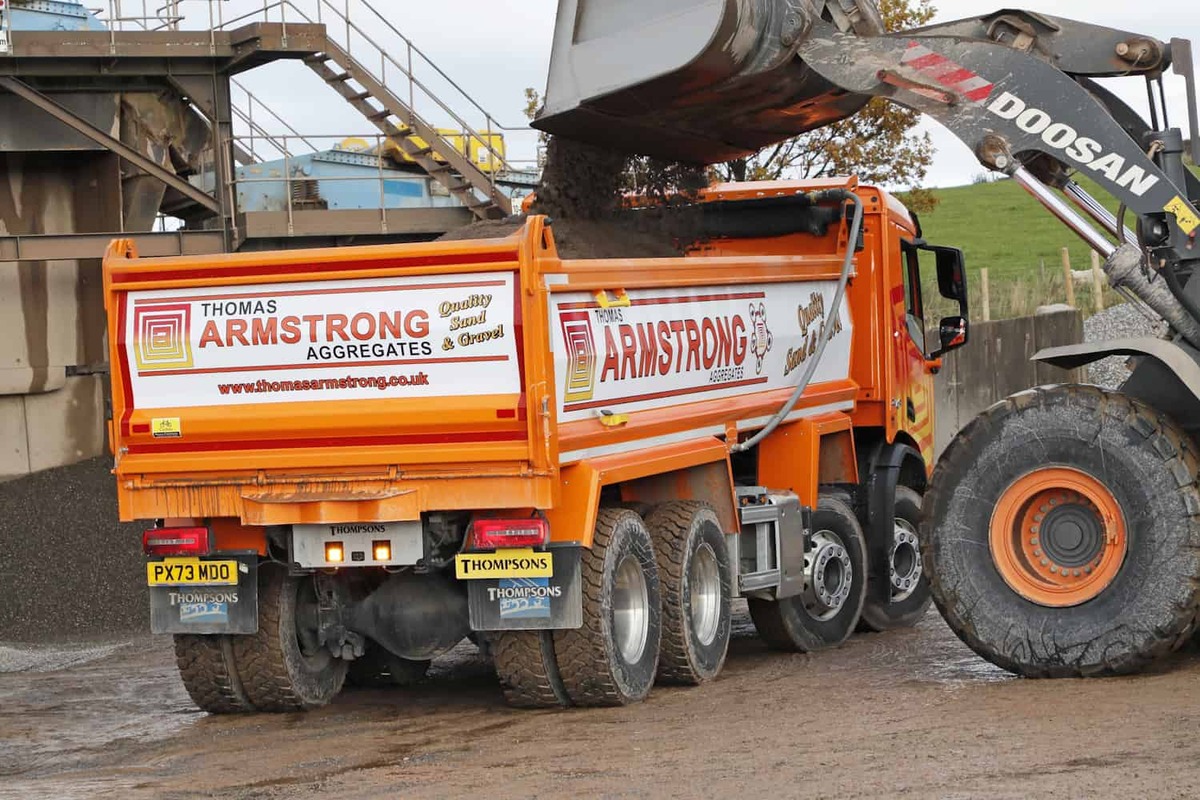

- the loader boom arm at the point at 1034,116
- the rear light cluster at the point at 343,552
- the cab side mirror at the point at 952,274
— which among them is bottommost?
the rear light cluster at the point at 343,552

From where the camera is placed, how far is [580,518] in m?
8.48

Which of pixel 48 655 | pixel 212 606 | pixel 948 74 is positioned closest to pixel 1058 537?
pixel 948 74

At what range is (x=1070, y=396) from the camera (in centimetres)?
878

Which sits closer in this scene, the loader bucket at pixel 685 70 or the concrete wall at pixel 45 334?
the loader bucket at pixel 685 70

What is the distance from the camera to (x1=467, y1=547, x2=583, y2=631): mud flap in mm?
8438

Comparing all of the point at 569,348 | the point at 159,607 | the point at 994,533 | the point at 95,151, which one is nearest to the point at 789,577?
the point at 994,533

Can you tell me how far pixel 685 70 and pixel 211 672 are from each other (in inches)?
170

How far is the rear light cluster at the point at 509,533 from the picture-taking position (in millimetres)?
8336

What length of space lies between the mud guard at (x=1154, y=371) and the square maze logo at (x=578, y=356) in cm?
225

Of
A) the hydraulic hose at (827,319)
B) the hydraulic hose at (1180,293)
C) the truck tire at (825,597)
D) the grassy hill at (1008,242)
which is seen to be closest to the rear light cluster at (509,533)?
the hydraulic hose at (827,319)

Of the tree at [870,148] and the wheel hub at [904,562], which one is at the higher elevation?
the tree at [870,148]

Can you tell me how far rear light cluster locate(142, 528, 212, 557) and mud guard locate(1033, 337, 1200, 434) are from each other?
14.1 feet

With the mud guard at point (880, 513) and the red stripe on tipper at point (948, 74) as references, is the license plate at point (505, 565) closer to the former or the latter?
the red stripe on tipper at point (948, 74)

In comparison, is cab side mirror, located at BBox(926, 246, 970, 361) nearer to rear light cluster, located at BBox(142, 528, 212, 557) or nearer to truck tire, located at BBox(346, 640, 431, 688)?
truck tire, located at BBox(346, 640, 431, 688)
